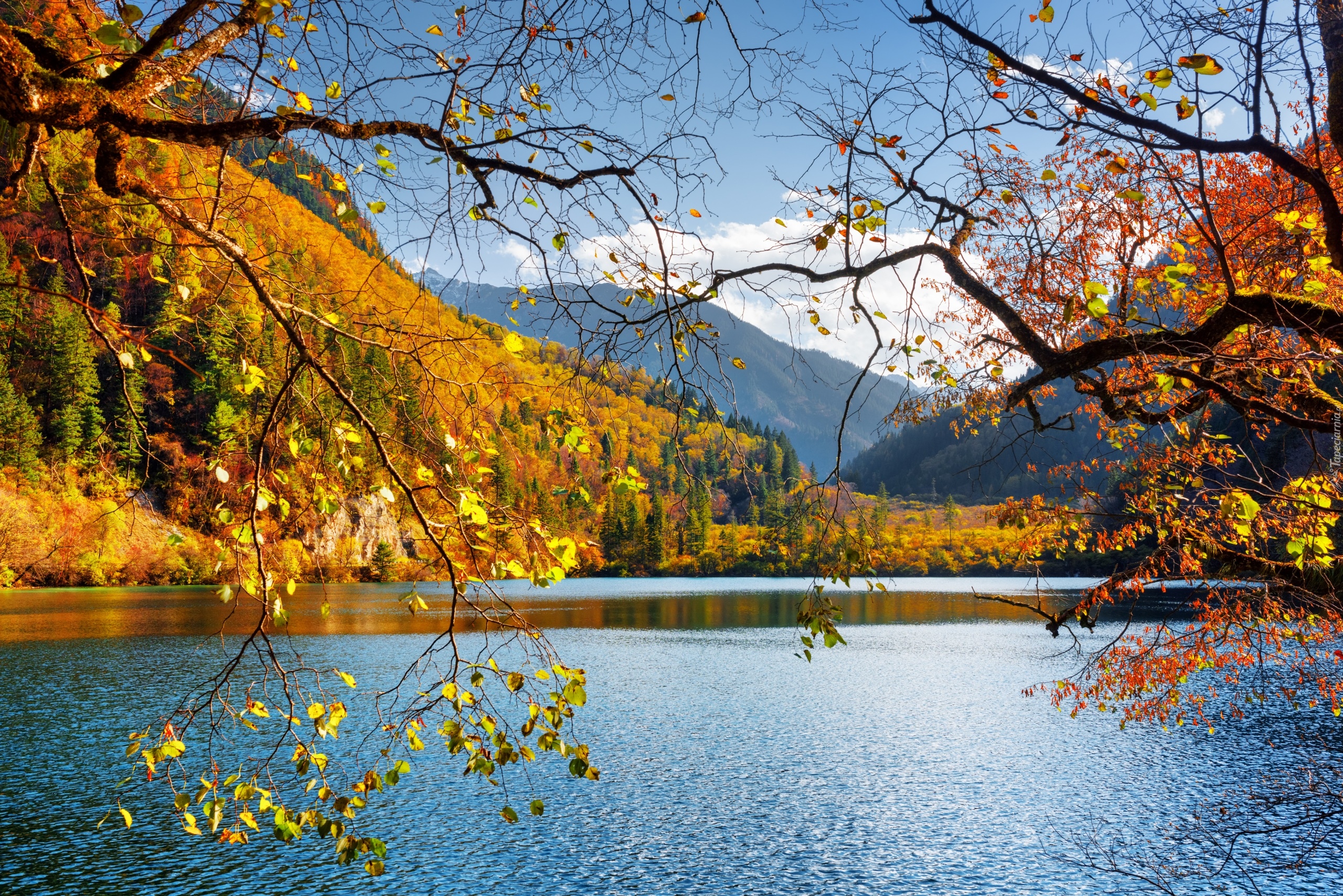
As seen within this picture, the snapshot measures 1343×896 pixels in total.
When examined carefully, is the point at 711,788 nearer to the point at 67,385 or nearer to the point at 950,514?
the point at 67,385

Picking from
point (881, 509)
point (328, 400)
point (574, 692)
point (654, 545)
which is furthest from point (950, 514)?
point (574, 692)

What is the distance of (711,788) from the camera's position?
12.6 meters

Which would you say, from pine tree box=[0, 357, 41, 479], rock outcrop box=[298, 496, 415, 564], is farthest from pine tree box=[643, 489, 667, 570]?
pine tree box=[0, 357, 41, 479]

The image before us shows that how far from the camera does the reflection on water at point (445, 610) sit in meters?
29.1

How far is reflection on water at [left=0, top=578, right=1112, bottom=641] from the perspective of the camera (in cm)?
2909

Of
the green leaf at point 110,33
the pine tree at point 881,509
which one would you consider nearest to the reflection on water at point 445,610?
the pine tree at point 881,509

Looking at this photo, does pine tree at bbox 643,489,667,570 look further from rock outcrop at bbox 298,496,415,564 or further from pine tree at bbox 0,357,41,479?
pine tree at bbox 0,357,41,479

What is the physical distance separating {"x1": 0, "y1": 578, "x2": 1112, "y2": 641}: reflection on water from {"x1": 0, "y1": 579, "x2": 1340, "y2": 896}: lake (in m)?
3.21

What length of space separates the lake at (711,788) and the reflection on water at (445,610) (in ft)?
10.5

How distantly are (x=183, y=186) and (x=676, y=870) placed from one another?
29.3ft

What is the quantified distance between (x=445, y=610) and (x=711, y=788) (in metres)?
19.9

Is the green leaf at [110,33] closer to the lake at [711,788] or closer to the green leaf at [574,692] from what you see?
the lake at [711,788]

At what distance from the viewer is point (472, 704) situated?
7.77 ft

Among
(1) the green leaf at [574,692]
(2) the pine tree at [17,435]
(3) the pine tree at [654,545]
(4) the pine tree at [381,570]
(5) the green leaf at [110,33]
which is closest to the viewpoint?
(5) the green leaf at [110,33]
